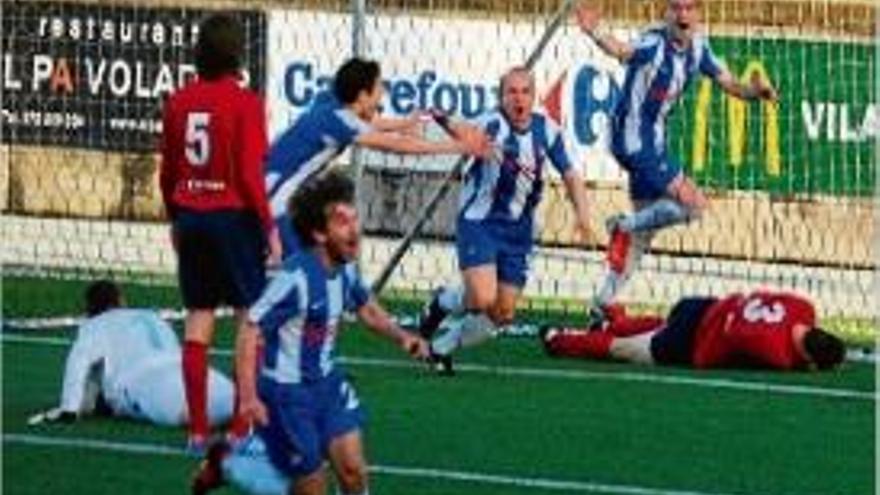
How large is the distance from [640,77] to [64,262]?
5654mm

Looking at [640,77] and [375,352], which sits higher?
[640,77]

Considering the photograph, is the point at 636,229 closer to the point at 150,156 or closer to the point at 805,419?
the point at 805,419

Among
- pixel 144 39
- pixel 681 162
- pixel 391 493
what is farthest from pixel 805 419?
pixel 144 39

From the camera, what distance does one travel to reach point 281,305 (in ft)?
42.6

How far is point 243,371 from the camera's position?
12.8m

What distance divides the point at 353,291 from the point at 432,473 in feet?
6.70

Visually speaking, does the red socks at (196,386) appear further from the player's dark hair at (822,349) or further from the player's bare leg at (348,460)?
the player's dark hair at (822,349)

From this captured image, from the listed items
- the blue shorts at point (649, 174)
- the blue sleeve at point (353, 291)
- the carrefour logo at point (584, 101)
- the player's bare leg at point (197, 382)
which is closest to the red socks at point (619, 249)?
the blue shorts at point (649, 174)

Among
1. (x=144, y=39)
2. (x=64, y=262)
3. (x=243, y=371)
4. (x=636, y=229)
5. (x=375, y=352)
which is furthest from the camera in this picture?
(x=144, y=39)

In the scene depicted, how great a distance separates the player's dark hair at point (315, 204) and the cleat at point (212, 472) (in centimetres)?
98

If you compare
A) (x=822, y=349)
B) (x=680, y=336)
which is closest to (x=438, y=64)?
(x=680, y=336)

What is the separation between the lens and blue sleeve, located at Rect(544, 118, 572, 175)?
63.5 ft

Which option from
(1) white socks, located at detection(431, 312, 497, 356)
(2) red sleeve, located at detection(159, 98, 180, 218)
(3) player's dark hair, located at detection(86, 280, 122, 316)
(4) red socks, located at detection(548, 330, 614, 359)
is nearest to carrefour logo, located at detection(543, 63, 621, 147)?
(4) red socks, located at detection(548, 330, 614, 359)

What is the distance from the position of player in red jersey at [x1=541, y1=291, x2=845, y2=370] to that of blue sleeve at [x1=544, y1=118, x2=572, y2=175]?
960mm
